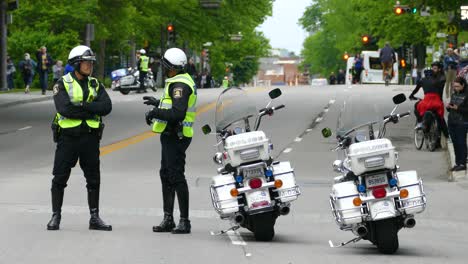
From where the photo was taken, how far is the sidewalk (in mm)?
42828

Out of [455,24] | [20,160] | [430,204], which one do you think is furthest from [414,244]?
[455,24]

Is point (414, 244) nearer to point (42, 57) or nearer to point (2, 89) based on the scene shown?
point (42, 57)

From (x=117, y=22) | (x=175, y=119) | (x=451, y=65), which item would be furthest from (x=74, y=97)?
(x=117, y=22)

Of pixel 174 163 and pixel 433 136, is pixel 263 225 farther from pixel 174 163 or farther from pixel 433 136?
pixel 433 136

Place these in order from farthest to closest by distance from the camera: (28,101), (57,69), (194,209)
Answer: (57,69), (28,101), (194,209)

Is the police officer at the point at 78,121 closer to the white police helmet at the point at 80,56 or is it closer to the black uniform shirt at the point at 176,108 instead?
the white police helmet at the point at 80,56

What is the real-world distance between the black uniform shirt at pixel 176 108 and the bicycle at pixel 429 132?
15.2 meters

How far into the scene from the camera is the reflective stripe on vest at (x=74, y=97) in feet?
43.3

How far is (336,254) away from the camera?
12008mm

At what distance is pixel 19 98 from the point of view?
45.5 meters

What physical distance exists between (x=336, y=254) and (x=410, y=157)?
15.1 metres

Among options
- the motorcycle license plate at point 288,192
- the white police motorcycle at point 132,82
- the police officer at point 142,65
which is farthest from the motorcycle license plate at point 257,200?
the white police motorcycle at point 132,82

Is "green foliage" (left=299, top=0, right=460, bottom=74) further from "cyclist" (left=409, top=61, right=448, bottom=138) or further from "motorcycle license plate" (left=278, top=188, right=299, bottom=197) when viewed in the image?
"motorcycle license plate" (left=278, top=188, right=299, bottom=197)

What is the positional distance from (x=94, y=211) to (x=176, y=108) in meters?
1.47
